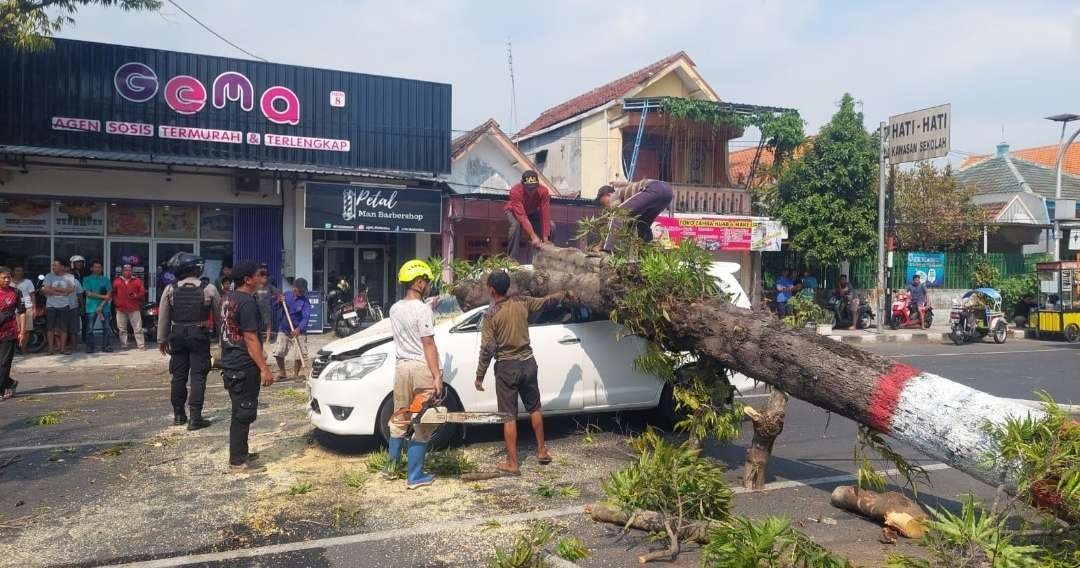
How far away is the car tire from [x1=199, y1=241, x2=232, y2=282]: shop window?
→ 11829 mm

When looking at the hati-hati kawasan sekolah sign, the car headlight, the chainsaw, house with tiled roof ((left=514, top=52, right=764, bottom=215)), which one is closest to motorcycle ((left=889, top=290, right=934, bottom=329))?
the hati-hati kawasan sekolah sign

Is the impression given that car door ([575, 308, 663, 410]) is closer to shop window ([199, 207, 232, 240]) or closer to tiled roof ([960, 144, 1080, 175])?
shop window ([199, 207, 232, 240])

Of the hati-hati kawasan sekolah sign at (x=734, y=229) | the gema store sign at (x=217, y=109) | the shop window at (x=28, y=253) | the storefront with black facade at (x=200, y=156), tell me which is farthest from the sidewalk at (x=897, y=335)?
the shop window at (x=28, y=253)

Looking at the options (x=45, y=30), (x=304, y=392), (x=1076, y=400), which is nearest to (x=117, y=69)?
(x=45, y=30)

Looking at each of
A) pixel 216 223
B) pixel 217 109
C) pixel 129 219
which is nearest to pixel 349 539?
pixel 217 109

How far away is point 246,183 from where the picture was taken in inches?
660

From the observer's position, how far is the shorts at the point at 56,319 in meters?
13.6

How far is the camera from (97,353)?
548 inches

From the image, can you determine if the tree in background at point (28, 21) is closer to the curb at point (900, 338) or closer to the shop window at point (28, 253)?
the shop window at point (28, 253)

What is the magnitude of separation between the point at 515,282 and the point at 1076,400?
7605 mm

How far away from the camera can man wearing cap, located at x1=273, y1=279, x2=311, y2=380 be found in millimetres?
10930

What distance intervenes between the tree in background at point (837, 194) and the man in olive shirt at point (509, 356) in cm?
1593

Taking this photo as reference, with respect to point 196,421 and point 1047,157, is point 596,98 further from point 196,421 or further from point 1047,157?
point 1047,157

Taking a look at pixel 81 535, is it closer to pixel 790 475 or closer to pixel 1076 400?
pixel 790 475
